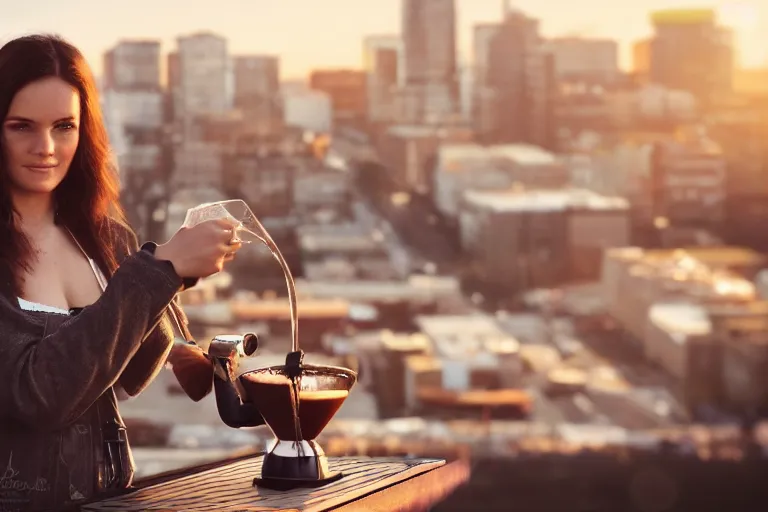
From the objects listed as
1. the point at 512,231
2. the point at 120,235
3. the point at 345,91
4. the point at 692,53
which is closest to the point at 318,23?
the point at 345,91

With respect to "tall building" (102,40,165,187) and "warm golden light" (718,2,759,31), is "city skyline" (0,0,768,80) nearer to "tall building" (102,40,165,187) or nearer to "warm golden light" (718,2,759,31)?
"warm golden light" (718,2,759,31)

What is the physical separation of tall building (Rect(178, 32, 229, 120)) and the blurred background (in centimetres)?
3

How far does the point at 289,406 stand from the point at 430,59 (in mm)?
9733

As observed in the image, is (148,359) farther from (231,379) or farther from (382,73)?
(382,73)

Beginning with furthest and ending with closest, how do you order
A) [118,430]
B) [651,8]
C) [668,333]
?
[668,333]
[651,8]
[118,430]

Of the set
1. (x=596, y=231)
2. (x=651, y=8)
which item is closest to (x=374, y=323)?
(x=596, y=231)

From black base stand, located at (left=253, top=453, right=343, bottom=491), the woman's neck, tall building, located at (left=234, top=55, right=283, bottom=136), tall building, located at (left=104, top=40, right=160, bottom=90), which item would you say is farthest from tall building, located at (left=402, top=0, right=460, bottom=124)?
black base stand, located at (left=253, top=453, right=343, bottom=491)

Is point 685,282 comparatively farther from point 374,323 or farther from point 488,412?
point 374,323

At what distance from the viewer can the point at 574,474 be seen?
36.2 feet

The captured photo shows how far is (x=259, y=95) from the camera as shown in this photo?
10.7 meters

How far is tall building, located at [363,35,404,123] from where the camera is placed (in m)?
10.5

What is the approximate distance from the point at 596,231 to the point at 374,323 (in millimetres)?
2333

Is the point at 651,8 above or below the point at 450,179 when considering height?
above

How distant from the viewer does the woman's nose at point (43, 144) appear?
1.05 meters
